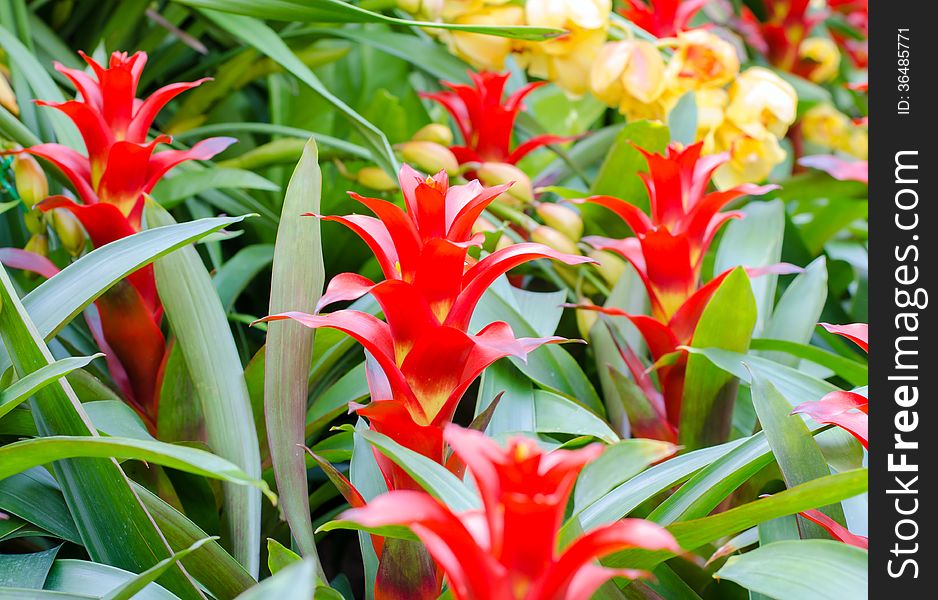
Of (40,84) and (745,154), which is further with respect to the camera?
(745,154)

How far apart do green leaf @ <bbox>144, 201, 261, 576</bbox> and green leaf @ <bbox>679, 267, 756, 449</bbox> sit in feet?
1.08

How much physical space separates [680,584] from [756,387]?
0.42 ft

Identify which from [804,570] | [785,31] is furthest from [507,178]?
[785,31]

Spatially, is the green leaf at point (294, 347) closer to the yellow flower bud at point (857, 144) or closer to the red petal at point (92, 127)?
the red petal at point (92, 127)

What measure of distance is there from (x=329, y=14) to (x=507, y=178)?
0.22 meters

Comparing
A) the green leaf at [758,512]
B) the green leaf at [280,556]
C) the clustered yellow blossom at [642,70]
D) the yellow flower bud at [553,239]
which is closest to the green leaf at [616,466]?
the green leaf at [758,512]

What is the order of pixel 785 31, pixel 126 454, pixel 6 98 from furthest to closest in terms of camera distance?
pixel 785 31
pixel 6 98
pixel 126 454

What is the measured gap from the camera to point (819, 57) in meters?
1.50

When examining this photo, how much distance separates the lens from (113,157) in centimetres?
60

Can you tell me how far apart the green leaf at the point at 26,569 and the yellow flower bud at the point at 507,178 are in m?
0.50

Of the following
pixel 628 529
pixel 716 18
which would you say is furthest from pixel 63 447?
pixel 716 18

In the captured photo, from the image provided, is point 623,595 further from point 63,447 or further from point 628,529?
point 63,447

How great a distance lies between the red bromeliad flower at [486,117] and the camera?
0.85 metres

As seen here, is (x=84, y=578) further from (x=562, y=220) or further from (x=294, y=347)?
(x=562, y=220)
